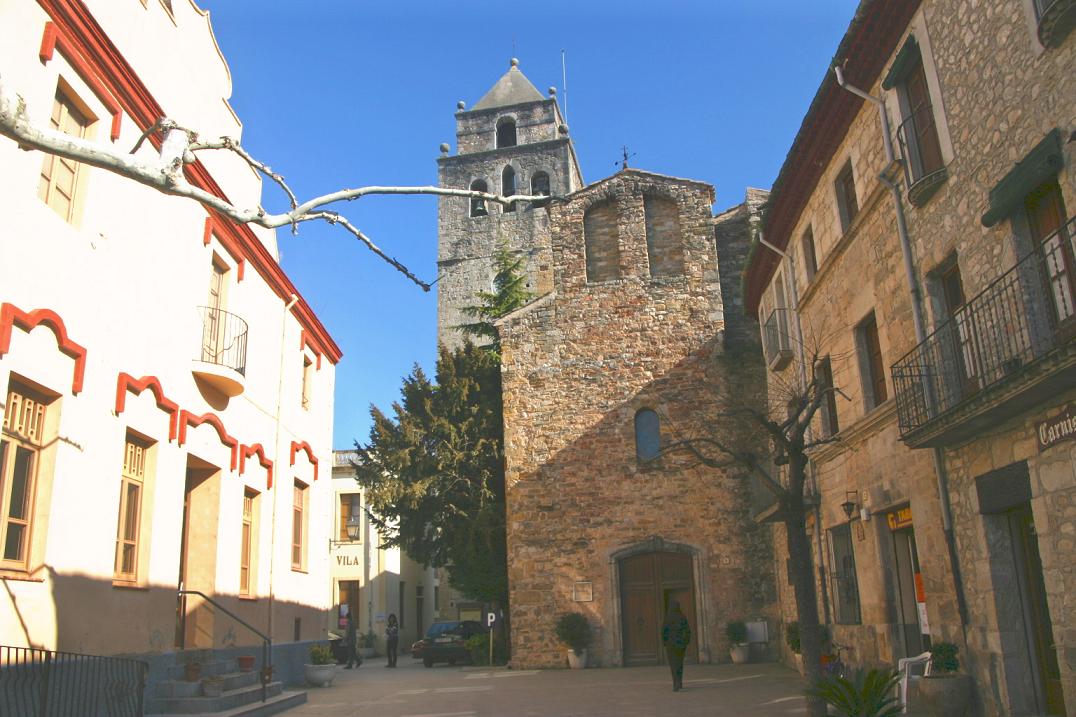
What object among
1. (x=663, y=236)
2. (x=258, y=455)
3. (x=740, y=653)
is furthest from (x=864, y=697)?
(x=663, y=236)

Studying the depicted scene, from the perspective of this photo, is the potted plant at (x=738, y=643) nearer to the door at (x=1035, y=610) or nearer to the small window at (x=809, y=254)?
the small window at (x=809, y=254)

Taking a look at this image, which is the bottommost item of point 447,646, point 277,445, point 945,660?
point 447,646

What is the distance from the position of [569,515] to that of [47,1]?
638 inches

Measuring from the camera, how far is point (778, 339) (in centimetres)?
1817

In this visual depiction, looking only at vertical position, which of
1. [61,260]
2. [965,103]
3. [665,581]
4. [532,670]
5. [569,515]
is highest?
[965,103]

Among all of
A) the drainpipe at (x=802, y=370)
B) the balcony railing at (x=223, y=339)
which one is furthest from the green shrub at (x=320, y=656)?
the drainpipe at (x=802, y=370)

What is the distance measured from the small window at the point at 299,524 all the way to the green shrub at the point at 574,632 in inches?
256

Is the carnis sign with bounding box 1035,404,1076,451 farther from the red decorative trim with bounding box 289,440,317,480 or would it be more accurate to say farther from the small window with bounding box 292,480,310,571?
the small window with bounding box 292,480,310,571

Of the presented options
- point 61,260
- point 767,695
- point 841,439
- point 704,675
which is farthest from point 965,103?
point 704,675

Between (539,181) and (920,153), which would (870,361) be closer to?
(920,153)

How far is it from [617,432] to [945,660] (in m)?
13.1

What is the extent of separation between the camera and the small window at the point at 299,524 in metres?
17.8

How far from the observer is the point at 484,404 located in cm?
2531

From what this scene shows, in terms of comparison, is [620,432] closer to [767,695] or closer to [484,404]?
[484,404]
